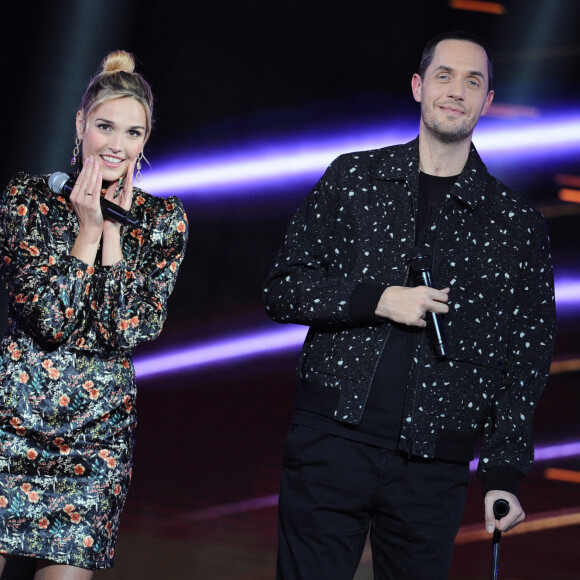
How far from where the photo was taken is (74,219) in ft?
7.49

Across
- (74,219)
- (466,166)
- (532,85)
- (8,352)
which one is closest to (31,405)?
(8,352)

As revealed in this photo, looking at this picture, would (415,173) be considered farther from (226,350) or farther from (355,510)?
(226,350)

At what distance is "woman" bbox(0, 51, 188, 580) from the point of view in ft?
6.95

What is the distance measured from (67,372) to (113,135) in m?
0.60

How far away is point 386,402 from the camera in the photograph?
202 centimetres

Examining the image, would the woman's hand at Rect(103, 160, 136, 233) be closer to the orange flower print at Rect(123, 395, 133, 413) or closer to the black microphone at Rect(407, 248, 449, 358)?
the orange flower print at Rect(123, 395, 133, 413)

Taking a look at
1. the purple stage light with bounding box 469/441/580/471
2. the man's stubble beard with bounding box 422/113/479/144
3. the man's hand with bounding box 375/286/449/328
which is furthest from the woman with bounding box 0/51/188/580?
the purple stage light with bounding box 469/441/580/471

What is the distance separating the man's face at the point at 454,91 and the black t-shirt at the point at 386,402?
379 mm

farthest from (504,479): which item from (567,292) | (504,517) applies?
(567,292)

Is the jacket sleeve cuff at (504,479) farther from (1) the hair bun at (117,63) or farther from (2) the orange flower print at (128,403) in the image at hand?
(1) the hair bun at (117,63)

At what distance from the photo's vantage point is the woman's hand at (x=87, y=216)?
2.18 meters

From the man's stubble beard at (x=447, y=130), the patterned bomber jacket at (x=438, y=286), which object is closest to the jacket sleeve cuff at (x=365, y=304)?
the patterned bomber jacket at (x=438, y=286)

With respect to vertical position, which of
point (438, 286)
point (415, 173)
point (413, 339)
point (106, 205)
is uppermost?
point (415, 173)

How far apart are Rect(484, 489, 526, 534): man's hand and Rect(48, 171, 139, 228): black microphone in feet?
3.25
